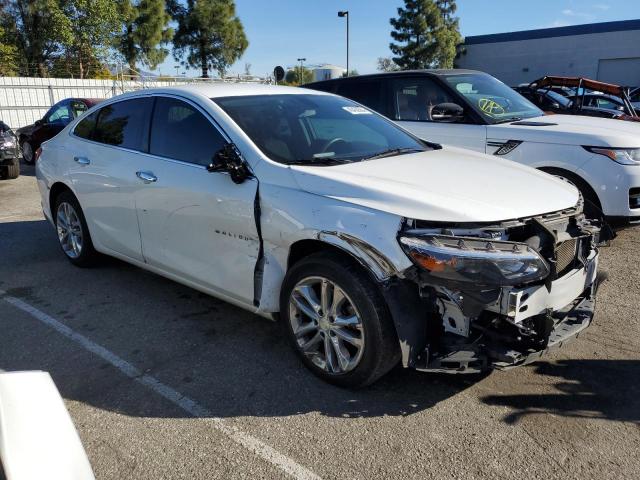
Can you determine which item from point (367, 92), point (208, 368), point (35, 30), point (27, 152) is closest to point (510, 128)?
point (367, 92)

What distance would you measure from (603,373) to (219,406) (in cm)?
232

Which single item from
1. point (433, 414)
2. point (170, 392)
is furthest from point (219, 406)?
point (433, 414)

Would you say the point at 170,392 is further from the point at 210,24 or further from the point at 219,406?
the point at 210,24

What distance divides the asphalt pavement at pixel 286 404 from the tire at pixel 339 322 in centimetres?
15

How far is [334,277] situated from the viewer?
304 cm

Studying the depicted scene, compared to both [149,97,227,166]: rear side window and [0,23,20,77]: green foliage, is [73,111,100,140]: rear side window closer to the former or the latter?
[149,97,227,166]: rear side window

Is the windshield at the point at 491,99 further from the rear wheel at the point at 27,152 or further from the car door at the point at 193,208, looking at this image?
the rear wheel at the point at 27,152

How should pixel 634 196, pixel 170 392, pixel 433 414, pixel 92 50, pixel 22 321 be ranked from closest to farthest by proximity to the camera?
pixel 433 414
pixel 170 392
pixel 22 321
pixel 634 196
pixel 92 50

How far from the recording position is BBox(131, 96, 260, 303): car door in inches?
139

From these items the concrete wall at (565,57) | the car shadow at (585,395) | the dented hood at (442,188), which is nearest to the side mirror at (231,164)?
the dented hood at (442,188)

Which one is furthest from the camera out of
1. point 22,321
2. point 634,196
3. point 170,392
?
point 634,196

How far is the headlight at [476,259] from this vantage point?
8.73 ft

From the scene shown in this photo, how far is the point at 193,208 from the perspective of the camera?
12.4ft

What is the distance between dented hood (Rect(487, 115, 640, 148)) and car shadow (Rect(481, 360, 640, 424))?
281 cm
